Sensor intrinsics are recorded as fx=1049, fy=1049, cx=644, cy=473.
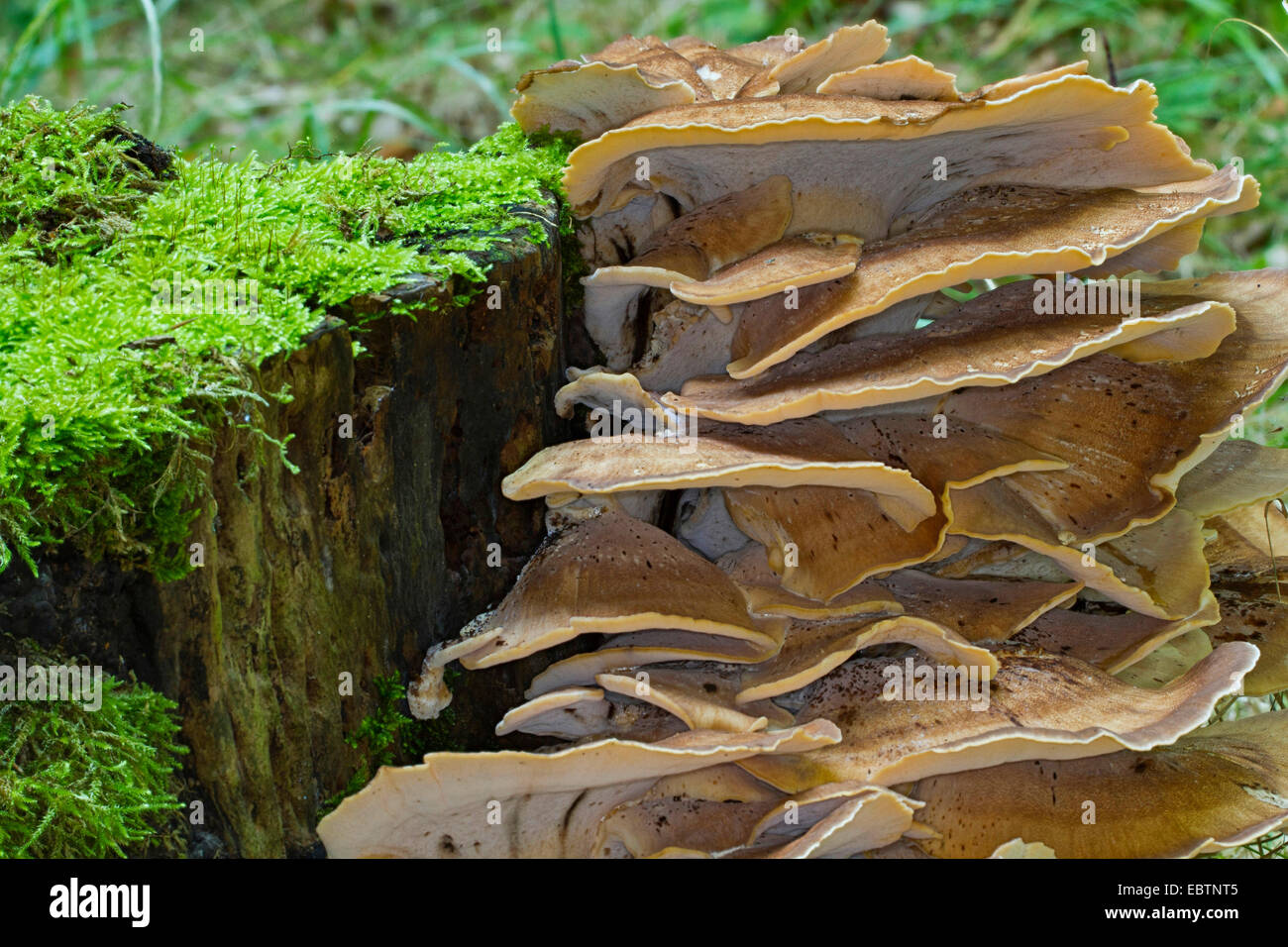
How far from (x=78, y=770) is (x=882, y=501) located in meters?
1.98

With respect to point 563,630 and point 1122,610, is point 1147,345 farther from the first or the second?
point 563,630

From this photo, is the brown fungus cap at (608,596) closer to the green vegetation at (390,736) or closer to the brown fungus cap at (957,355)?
the green vegetation at (390,736)

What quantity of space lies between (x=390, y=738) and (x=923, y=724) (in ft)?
4.47

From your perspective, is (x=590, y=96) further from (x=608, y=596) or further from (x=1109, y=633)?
(x=1109, y=633)

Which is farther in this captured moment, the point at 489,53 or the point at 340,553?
the point at 489,53

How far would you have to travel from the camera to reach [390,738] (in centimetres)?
276

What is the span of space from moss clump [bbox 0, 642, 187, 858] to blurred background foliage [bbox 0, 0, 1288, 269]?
4.56 m

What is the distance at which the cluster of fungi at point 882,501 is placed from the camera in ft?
8.08

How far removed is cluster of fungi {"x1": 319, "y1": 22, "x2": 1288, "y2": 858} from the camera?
2463 mm

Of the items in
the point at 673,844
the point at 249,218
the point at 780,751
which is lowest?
the point at 673,844

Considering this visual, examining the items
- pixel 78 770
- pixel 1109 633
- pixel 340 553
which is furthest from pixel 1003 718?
pixel 78 770

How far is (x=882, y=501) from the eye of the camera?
276cm

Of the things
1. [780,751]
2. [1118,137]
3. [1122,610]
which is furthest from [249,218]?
[1122,610]

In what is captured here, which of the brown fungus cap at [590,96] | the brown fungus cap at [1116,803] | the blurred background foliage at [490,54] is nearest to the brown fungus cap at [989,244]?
the brown fungus cap at [590,96]
